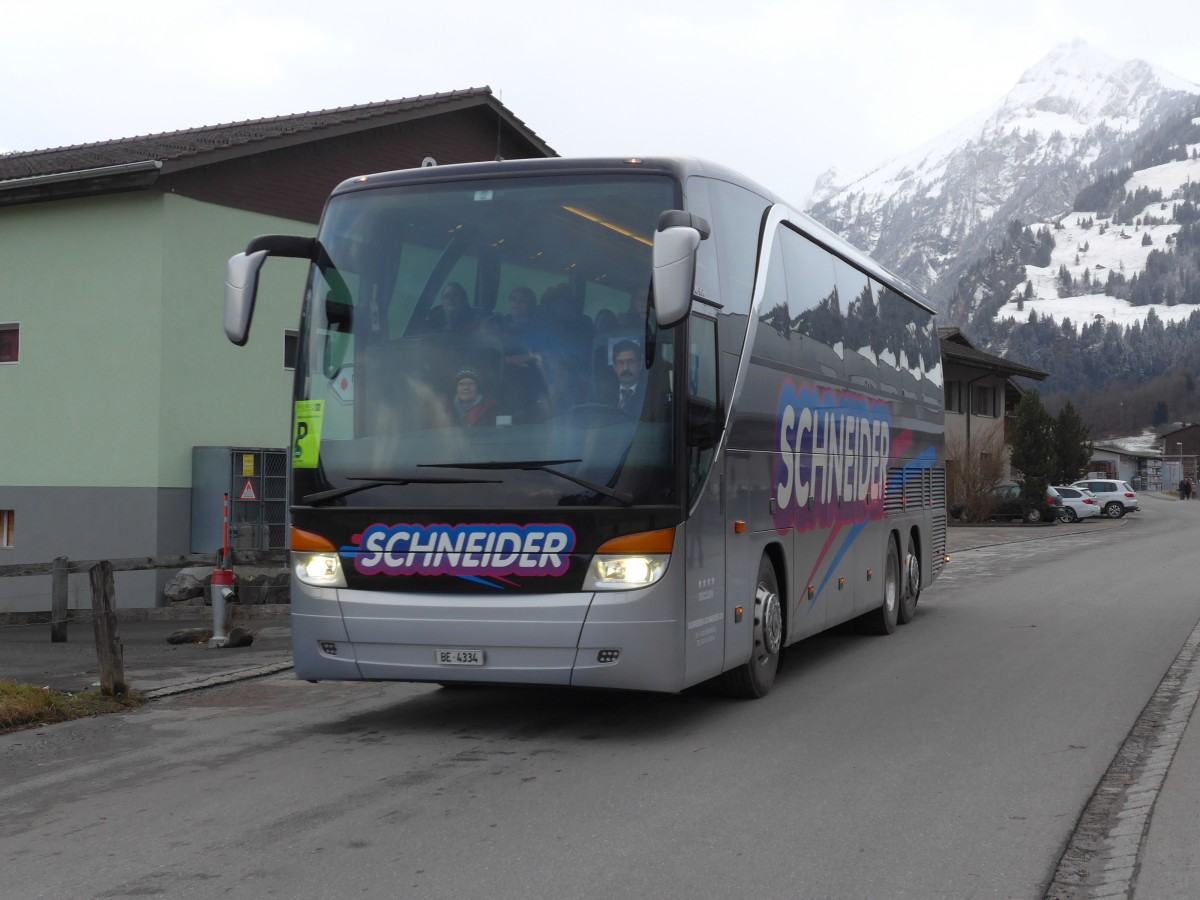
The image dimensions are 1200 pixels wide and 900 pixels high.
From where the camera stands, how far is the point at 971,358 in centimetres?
5359

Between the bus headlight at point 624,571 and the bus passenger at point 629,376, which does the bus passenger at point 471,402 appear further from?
the bus headlight at point 624,571

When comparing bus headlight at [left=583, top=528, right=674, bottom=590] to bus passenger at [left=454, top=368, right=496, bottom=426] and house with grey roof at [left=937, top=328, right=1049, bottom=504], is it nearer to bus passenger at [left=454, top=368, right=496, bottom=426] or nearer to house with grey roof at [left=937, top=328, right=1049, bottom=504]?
bus passenger at [left=454, top=368, right=496, bottom=426]

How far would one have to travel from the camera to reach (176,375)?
18.4 meters

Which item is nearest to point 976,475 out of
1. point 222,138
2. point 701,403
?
point 222,138

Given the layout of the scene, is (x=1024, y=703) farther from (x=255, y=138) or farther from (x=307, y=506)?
(x=255, y=138)

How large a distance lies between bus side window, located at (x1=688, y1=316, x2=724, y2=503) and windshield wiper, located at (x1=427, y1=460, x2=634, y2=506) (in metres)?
0.44

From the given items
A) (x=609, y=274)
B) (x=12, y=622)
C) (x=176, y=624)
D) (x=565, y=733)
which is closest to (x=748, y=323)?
(x=609, y=274)

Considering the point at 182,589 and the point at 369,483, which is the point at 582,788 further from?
the point at 182,589

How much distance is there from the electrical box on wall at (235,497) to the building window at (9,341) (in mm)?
3087

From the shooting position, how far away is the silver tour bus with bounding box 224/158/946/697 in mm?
7738

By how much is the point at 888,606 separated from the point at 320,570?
7.35 meters

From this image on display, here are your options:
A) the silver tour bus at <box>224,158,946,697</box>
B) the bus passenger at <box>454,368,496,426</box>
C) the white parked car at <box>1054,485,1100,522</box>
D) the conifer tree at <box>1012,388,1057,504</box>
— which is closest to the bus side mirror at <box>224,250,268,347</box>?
the silver tour bus at <box>224,158,946,697</box>

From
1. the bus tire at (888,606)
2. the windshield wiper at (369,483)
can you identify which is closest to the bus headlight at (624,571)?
the windshield wiper at (369,483)

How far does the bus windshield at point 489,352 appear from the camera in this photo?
25.5 feet
